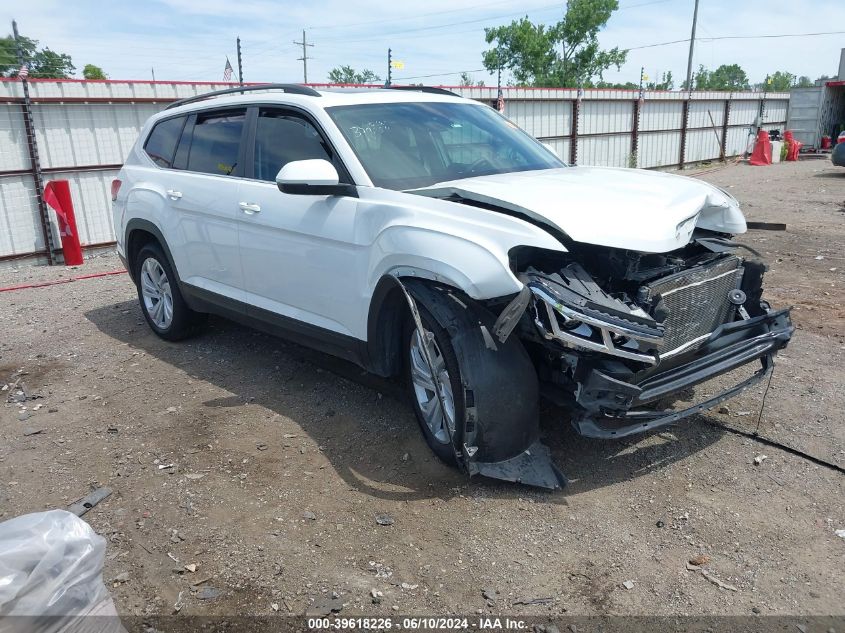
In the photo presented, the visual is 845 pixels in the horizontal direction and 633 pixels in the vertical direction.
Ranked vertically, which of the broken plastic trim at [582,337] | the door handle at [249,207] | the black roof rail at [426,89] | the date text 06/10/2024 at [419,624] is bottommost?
the date text 06/10/2024 at [419,624]

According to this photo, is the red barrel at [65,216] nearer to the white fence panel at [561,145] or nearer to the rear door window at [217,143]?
the rear door window at [217,143]

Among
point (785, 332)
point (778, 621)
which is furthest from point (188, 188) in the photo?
point (778, 621)

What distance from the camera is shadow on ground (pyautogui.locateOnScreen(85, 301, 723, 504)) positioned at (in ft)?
12.3

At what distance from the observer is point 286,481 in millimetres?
3846

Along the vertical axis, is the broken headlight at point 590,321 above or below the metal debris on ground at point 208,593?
above

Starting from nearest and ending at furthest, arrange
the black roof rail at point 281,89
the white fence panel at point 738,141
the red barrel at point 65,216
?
the black roof rail at point 281,89
the red barrel at point 65,216
the white fence panel at point 738,141

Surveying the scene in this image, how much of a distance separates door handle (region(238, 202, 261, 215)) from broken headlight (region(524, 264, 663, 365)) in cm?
218

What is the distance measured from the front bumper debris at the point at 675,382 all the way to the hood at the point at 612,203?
0.61 meters

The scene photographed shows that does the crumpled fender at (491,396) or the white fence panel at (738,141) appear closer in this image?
the crumpled fender at (491,396)

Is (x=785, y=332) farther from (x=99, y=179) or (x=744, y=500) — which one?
(x=99, y=179)

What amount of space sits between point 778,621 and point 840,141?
59.5 ft

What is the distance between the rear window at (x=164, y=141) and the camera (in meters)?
5.80

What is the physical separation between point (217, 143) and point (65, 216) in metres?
5.84

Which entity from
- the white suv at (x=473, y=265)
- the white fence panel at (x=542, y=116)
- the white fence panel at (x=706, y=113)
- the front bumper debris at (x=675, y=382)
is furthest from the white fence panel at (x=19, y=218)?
the white fence panel at (x=706, y=113)
